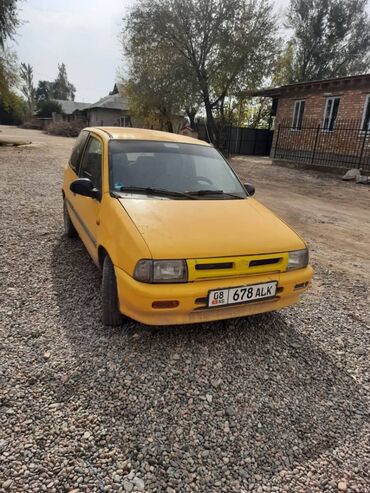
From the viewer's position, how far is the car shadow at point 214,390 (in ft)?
6.73

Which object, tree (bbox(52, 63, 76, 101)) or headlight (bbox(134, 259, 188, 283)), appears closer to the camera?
headlight (bbox(134, 259, 188, 283))

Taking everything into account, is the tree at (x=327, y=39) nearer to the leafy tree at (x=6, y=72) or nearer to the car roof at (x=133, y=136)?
the leafy tree at (x=6, y=72)

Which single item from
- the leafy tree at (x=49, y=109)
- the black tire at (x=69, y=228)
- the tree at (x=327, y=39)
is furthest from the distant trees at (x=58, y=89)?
the black tire at (x=69, y=228)

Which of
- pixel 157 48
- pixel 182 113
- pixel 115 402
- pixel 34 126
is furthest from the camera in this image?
pixel 34 126

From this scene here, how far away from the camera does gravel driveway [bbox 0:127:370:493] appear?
188 centimetres

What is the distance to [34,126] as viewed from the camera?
58.3 m

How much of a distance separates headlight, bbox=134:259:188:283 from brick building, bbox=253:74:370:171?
587 inches

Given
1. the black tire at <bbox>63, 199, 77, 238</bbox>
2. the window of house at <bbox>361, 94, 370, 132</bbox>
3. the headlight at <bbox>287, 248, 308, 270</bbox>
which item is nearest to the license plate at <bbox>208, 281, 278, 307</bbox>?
the headlight at <bbox>287, 248, 308, 270</bbox>

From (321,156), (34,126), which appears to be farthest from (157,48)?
(34,126)

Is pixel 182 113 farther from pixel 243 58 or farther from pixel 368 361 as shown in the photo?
pixel 368 361

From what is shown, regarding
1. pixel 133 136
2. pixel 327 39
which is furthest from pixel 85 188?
pixel 327 39

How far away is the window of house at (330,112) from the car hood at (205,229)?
57.8 ft

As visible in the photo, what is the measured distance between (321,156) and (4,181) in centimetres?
1555

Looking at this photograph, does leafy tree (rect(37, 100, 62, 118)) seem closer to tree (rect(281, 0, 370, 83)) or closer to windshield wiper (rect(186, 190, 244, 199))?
tree (rect(281, 0, 370, 83))
